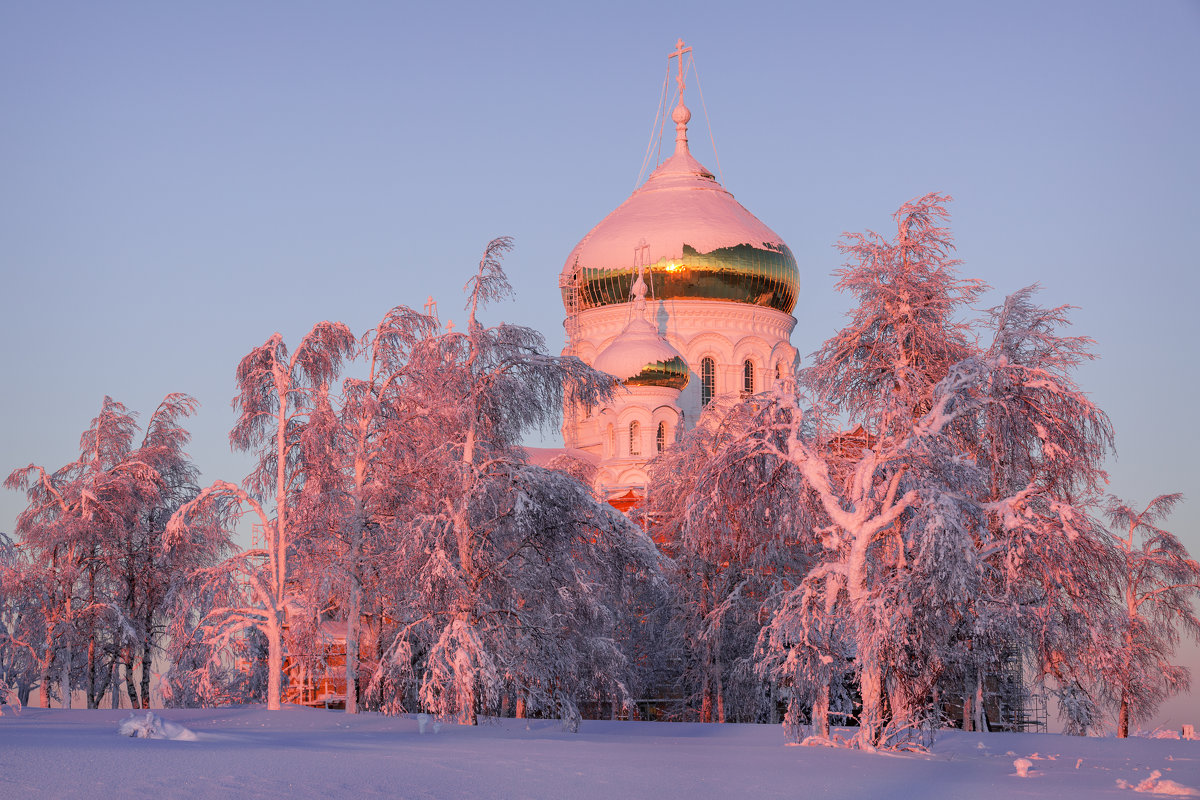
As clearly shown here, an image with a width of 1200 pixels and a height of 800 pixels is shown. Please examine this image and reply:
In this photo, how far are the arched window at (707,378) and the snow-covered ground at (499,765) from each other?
1509 inches

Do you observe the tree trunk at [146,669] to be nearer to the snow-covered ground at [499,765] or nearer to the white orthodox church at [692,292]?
the snow-covered ground at [499,765]

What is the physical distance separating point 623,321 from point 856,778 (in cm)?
4514

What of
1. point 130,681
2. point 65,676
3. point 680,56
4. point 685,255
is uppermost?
point 680,56

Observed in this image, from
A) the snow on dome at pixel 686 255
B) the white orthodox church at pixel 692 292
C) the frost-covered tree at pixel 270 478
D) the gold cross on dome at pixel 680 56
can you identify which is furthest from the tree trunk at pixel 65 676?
the gold cross on dome at pixel 680 56

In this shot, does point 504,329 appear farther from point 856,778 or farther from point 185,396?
point 185,396

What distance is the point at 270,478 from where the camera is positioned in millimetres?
20469

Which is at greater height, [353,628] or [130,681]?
[353,628]

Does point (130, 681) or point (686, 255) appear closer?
point (130, 681)

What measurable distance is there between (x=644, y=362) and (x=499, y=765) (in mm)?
38287

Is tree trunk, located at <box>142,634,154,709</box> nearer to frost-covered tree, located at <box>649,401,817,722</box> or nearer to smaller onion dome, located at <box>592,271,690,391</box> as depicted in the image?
frost-covered tree, located at <box>649,401,817,722</box>

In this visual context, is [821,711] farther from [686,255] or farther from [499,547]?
[686,255]

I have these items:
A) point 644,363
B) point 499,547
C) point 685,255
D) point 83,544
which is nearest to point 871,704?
point 499,547

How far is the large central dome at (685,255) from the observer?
183 feet

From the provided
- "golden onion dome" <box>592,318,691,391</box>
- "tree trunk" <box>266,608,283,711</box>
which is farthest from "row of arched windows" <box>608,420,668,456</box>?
Answer: "tree trunk" <box>266,608,283,711</box>
